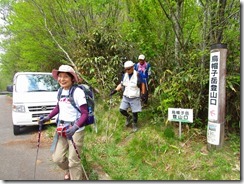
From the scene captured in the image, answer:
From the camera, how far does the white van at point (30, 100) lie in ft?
20.4

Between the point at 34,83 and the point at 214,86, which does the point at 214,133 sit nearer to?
the point at 214,86

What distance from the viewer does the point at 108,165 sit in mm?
3789

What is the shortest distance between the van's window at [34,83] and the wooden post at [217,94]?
5013 millimetres

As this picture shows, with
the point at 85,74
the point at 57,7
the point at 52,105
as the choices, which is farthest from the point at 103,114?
the point at 57,7

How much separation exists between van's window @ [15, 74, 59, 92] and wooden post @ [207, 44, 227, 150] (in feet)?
16.4

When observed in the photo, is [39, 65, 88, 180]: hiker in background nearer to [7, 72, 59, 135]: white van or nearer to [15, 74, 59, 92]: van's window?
[7, 72, 59, 135]: white van

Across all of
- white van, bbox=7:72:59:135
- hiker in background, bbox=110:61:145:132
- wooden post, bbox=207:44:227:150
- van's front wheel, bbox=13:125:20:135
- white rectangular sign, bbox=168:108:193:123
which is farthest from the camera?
van's front wheel, bbox=13:125:20:135

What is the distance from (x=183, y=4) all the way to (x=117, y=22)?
3.97 meters

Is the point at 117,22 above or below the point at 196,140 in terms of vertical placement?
above

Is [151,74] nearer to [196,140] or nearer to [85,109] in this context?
[196,140]

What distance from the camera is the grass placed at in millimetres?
3199

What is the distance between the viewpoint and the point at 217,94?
3406 millimetres

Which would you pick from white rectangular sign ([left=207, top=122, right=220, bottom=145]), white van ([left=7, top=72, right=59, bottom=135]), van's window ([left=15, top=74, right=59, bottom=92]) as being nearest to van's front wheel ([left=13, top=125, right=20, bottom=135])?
white van ([left=7, top=72, right=59, bottom=135])

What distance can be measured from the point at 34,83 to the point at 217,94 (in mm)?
5582
